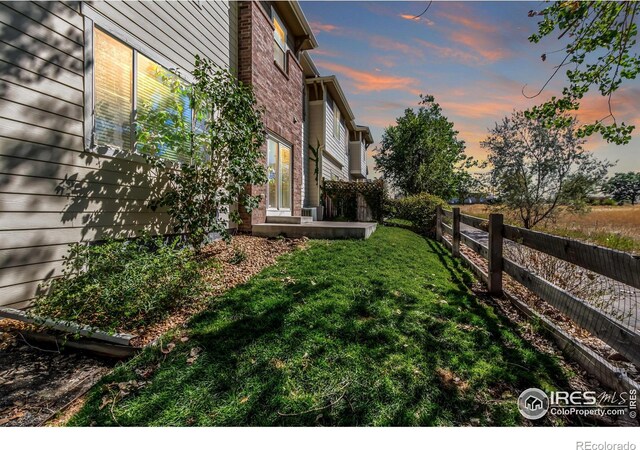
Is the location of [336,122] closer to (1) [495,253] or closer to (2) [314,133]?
(2) [314,133]

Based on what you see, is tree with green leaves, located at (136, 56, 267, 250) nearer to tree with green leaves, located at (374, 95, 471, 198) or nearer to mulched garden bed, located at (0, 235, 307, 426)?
mulched garden bed, located at (0, 235, 307, 426)

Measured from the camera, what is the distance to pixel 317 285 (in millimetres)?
4258

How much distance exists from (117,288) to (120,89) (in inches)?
124

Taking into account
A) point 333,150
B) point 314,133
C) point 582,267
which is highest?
point 314,133

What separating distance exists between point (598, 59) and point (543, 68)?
39.5 inches

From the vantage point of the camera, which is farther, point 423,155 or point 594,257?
point 423,155

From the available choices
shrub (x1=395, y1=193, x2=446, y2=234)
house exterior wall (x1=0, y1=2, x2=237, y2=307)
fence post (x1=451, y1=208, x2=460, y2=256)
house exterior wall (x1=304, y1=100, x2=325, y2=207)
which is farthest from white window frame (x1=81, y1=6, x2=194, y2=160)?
shrub (x1=395, y1=193, x2=446, y2=234)

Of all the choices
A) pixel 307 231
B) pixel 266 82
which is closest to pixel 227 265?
pixel 307 231

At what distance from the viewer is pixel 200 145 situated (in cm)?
552

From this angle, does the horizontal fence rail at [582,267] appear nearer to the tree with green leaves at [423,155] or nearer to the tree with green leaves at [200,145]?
the tree with green leaves at [200,145]

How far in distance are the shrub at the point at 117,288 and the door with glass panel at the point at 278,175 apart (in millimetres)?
5271

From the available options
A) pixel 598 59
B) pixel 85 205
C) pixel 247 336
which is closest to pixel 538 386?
pixel 247 336

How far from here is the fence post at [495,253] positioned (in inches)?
179

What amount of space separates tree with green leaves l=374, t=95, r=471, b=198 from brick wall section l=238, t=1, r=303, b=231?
51.4ft
